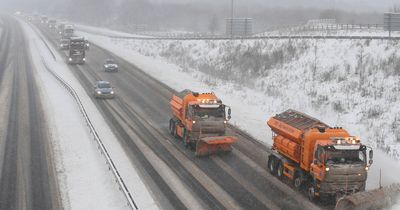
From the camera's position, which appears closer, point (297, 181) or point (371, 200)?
point (371, 200)

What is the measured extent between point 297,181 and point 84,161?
1094cm

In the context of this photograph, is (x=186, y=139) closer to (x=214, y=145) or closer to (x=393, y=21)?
(x=214, y=145)

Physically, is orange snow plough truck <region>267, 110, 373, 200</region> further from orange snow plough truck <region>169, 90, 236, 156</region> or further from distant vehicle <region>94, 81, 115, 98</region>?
distant vehicle <region>94, 81, 115, 98</region>

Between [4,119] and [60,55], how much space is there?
4037 centimetres

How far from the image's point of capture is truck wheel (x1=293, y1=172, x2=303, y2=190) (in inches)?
841

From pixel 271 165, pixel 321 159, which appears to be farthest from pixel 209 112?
pixel 321 159

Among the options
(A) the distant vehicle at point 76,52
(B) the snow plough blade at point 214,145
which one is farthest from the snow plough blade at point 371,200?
(A) the distant vehicle at point 76,52

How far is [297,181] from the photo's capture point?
21750 mm

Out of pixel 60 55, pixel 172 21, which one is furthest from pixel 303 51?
pixel 172 21

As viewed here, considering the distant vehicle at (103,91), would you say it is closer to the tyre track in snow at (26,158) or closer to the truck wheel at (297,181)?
the tyre track in snow at (26,158)

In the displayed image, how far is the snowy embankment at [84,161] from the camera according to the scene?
2066cm

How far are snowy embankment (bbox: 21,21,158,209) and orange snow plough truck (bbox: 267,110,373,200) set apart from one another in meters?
6.45

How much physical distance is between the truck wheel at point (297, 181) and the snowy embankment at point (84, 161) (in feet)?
20.7

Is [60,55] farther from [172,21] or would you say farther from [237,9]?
[237,9]
